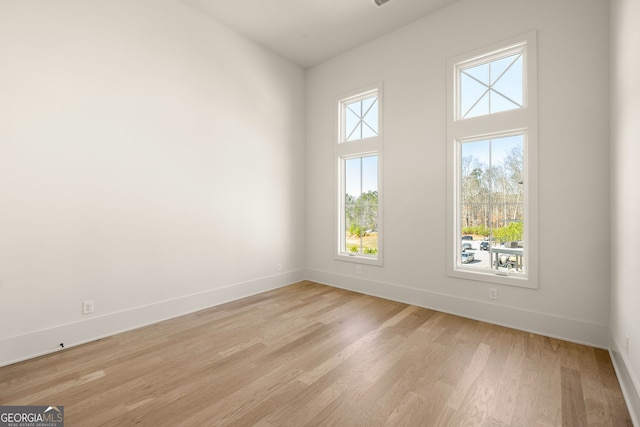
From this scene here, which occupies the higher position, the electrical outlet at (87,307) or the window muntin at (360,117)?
the window muntin at (360,117)

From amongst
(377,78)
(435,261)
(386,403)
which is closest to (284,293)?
(435,261)

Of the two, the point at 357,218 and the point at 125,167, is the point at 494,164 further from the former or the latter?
the point at 125,167

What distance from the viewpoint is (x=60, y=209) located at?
101 inches

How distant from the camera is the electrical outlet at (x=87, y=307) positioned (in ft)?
8.87

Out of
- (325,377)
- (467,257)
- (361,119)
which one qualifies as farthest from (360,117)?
(325,377)

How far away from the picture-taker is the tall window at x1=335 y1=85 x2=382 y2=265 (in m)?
4.21

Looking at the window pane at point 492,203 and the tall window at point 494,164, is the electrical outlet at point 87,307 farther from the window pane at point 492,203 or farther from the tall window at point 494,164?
the window pane at point 492,203

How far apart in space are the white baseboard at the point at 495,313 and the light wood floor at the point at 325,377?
12 cm

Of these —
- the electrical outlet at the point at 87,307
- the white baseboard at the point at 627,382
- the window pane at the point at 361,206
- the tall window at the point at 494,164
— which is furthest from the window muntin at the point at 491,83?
the electrical outlet at the point at 87,307

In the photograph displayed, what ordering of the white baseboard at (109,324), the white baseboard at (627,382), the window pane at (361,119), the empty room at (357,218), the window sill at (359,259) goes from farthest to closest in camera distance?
the window pane at (361,119) → the window sill at (359,259) → the white baseboard at (109,324) → the empty room at (357,218) → the white baseboard at (627,382)

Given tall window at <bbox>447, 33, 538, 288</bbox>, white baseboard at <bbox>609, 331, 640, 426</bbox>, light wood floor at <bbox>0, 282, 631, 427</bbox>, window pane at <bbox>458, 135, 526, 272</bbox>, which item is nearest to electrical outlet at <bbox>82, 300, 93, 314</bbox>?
light wood floor at <bbox>0, 282, 631, 427</bbox>

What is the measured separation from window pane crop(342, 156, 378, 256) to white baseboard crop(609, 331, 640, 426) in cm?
256

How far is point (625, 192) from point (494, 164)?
1265 millimetres

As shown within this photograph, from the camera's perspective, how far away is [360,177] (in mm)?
4520
